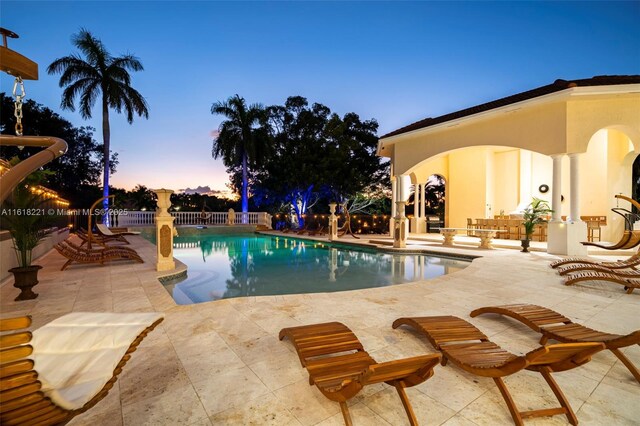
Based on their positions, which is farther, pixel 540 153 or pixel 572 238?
pixel 540 153

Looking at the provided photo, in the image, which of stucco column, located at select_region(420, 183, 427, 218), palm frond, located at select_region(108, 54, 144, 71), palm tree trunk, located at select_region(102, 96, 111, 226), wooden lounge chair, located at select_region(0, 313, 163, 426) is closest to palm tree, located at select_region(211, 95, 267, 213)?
palm frond, located at select_region(108, 54, 144, 71)

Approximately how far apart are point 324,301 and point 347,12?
14.6 meters

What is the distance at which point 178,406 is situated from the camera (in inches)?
82.3

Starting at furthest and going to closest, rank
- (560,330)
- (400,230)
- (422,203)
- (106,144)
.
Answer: (422,203) < (106,144) < (400,230) < (560,330)

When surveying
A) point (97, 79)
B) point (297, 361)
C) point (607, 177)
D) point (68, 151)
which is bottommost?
point (297, 361)

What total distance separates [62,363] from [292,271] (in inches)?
254

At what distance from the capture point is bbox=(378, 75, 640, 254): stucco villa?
905 centimetres

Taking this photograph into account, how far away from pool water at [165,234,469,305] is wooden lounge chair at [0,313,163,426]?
351 cm

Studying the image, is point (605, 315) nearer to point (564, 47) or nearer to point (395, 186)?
point (395, 186)

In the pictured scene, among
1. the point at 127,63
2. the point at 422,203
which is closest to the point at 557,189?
the point at 422,203

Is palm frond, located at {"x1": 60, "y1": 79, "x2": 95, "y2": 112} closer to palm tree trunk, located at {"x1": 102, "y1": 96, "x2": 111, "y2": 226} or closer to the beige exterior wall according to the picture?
palm tree trunk, located at {"x1": 102, "y1": 96, "x2": 111, "y2": 226}

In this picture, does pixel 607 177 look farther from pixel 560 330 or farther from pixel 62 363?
pixel 62 363

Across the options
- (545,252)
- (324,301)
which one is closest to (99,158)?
(324,301)

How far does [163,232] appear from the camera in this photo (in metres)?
6.70
